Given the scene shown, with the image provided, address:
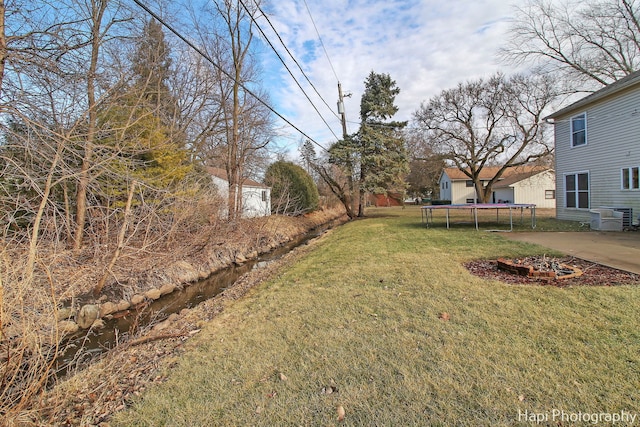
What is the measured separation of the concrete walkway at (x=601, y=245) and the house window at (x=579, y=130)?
15.9 feet

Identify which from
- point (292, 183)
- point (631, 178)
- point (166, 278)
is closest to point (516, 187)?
point (631, 178)

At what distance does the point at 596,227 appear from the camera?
955 centimetres

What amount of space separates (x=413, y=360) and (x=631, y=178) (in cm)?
1207

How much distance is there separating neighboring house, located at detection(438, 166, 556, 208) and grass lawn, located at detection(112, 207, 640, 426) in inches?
945

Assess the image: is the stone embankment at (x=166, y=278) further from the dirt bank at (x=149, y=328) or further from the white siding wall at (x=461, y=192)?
the white siding wall at (x=461, y=192)

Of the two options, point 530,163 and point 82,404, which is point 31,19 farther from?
point 530,163

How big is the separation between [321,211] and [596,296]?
21035 millimetres

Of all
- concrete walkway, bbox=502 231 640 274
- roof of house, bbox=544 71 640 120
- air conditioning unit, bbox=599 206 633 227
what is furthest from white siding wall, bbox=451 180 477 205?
concrete walkway, bbox=502 231 640 274

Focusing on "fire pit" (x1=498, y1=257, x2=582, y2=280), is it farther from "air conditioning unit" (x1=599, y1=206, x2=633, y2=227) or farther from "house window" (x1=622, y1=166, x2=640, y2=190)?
"house window" (x1=622, y1=166, x2=640, y2=190)

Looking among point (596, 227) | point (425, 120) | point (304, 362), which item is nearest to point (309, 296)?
point (304, 362)

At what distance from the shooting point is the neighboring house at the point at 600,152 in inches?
A: 378

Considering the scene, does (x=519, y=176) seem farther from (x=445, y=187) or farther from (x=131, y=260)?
(x=131, y=260)

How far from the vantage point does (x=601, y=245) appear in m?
6.80

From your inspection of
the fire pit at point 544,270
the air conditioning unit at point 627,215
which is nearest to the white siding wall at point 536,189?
the air conditioning unit at point 627,215
